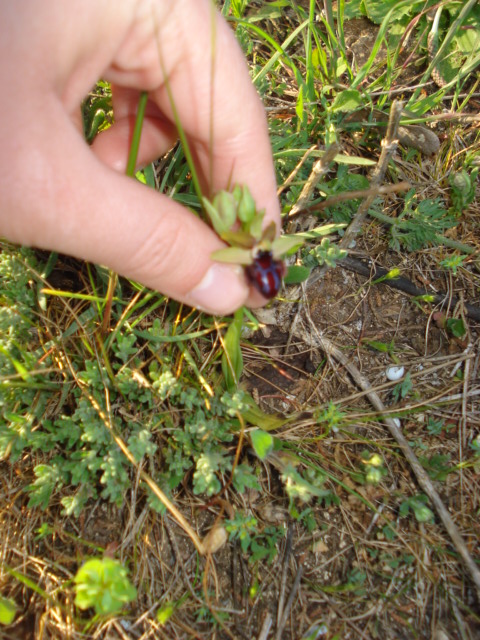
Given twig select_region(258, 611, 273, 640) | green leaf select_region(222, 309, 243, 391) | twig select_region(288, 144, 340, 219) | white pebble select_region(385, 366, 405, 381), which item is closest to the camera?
twig select_region(258, 611, 273, 640)

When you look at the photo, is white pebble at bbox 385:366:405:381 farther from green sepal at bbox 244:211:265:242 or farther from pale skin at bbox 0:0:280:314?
green sepal at bbox 244:211:265:242

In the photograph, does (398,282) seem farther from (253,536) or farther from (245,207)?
(253,536)

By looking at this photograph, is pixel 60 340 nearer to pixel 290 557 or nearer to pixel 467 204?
pixel 290 557

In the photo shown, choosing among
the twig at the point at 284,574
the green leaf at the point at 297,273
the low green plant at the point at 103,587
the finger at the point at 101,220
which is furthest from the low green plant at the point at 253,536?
the green leaf at the point at 297,273

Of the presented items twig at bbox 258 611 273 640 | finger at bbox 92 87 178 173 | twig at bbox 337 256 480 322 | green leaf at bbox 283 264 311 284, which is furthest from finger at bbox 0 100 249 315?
twig at bbox 258 611 273 640

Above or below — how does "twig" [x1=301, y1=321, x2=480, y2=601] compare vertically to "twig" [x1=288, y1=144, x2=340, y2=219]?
below

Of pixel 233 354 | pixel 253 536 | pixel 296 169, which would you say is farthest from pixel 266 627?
pixel 296 169

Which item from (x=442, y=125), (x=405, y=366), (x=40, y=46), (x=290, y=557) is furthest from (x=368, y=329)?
(x=40, y=46)
